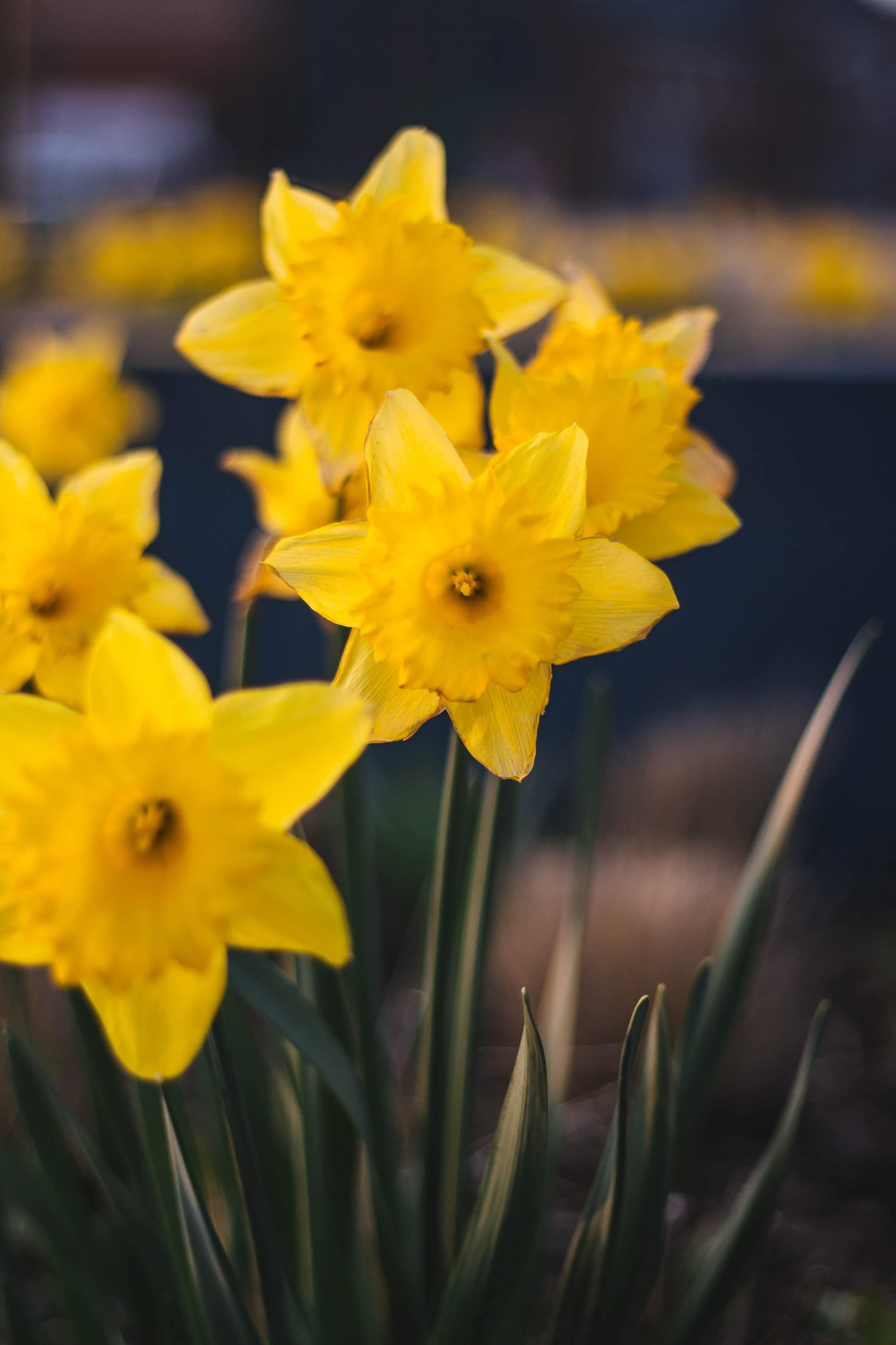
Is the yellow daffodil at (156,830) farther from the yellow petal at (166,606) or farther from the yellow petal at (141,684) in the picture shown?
the yellow petal at (166,606)

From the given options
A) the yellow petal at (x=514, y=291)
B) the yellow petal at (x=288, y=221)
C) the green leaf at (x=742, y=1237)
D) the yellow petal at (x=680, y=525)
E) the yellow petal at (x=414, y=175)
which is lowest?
the green leaf at (x=742, y=1237)

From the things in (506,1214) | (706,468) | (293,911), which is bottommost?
(506,1214)

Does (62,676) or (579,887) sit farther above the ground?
(62,676)

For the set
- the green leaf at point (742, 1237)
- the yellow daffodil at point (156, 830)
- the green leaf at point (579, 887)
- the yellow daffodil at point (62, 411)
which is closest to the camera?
the yellow daffodil at point (156, 830)

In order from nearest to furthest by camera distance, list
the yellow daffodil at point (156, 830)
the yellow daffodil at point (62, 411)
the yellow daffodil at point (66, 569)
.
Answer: the yellow daffodil at point (156, 830) < the yellow daffodil at point (66, 569) < the yellow daffodil at point (62, 411)

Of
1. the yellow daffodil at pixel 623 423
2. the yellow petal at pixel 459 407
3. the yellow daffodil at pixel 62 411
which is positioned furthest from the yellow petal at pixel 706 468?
the yellow daffodil at pixel 62 411

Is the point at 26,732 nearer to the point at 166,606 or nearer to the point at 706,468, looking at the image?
the point at 166,606

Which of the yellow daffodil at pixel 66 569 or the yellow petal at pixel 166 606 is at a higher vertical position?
the yellow daffodil at pixel 66 569

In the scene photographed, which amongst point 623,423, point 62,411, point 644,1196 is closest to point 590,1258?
point 644,1196
